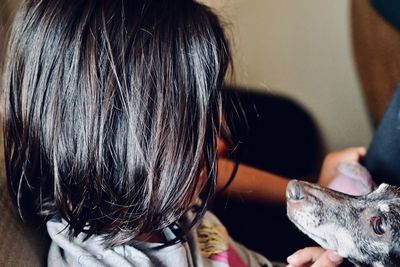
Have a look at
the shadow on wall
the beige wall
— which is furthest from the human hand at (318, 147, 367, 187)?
the beige wall

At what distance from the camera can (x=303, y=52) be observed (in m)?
1.53

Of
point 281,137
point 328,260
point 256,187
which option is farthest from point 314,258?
point 281,137

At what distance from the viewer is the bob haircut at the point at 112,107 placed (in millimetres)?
620

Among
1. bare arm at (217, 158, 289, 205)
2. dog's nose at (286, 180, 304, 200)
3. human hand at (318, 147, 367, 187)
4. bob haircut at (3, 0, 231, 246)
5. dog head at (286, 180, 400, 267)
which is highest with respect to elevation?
bob haircut at (3, 0, 231, 246)

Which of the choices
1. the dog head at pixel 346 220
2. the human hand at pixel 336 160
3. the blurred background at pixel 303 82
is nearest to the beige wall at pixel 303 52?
the blurred background at pixel 303 82

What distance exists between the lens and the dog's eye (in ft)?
2.52

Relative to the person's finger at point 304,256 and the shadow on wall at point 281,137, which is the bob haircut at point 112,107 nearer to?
the person's finger at point 304,256

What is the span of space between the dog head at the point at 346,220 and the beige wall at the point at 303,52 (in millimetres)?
614

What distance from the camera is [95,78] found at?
615 millimetres

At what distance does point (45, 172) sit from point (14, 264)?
106 mm

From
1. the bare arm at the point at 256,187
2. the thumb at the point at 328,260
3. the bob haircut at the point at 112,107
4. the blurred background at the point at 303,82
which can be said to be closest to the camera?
the bob haircut at the point at 112,107

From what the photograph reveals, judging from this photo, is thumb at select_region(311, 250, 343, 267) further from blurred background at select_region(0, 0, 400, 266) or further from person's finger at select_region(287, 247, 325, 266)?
blurred background at select_region(0, 0, 400, 266)

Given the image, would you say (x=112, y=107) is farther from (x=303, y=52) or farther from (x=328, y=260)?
(x=303, y=52)

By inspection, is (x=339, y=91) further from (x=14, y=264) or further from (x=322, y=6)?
(x=14, y=264)
